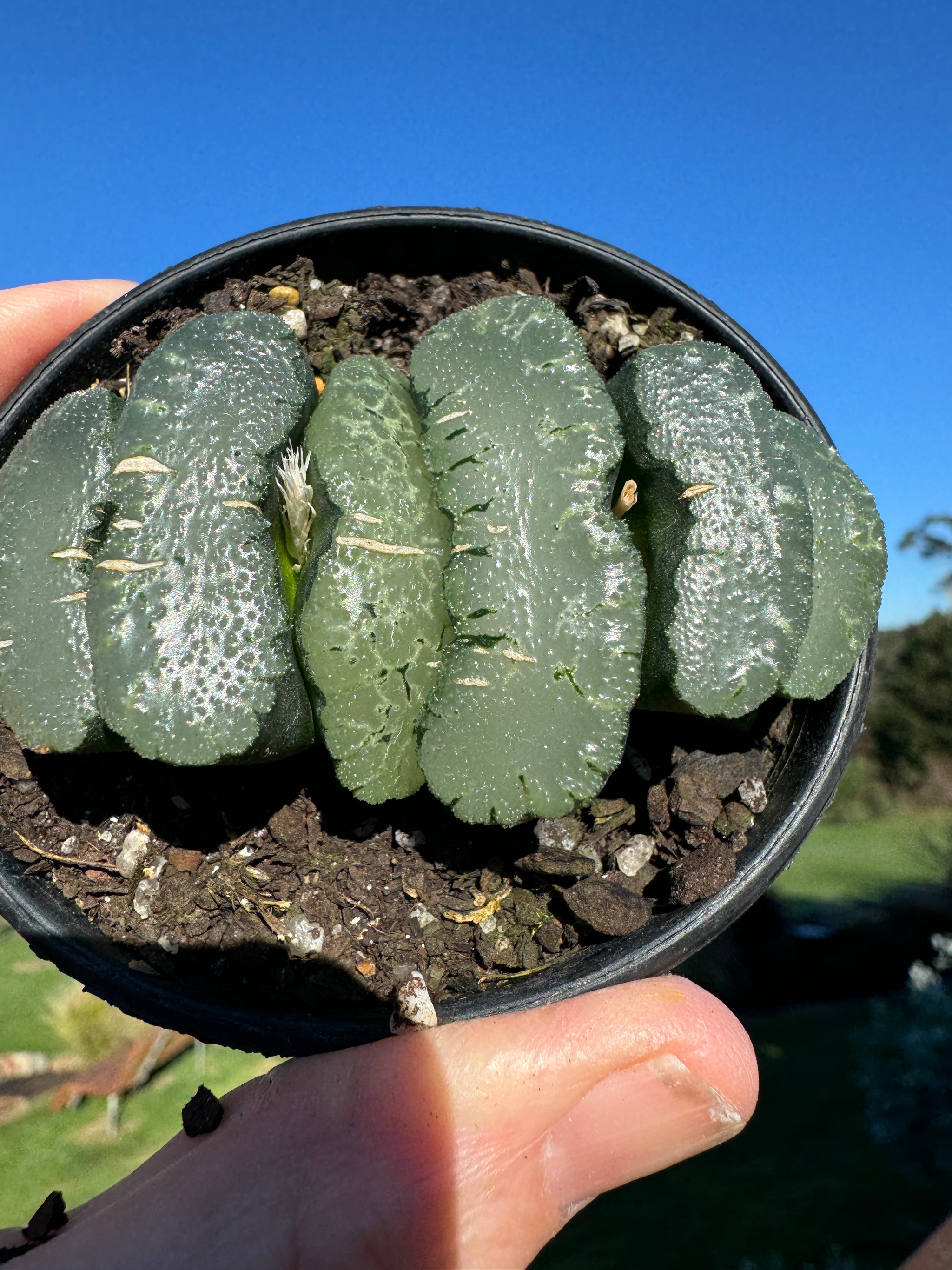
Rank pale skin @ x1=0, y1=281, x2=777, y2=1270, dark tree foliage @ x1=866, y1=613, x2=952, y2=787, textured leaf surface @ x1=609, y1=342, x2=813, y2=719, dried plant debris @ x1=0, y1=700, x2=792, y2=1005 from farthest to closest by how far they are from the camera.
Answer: dark tree foliage @ x1=866, y1=613, x2=952, y2=787
dried plant debris @ x1=0, y1=700, x2=792, y2=1005
textured leaf surface @ x1=609, y1=342, x2=813, y2=719
pale skin @ x1=0, y1=281, x2=777, y2=1270

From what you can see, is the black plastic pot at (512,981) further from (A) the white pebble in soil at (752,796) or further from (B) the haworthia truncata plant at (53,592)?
(B) the haworthia truncata plant at (53,592)

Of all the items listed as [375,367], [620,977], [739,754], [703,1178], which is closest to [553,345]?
[375,367]

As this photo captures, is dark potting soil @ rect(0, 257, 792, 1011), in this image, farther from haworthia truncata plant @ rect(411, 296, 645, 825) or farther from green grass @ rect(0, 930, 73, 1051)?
green grass @ rect(0, 930, 73, 1051)

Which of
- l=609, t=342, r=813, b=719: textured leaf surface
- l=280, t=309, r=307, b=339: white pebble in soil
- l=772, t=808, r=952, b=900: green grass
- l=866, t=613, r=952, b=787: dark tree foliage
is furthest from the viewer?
l=866, t=613, r=952, b=787: dark tree foliage

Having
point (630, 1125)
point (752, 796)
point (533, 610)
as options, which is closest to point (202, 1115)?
point (630, 1125)

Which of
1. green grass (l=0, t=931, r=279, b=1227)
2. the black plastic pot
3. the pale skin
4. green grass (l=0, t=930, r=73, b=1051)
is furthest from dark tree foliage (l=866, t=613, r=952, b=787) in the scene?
green grass (l=0, t=930, r=73, b=1051)

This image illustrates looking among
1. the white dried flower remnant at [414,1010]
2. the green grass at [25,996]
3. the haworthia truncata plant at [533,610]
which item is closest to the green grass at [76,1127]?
the green grass at [25,996]
